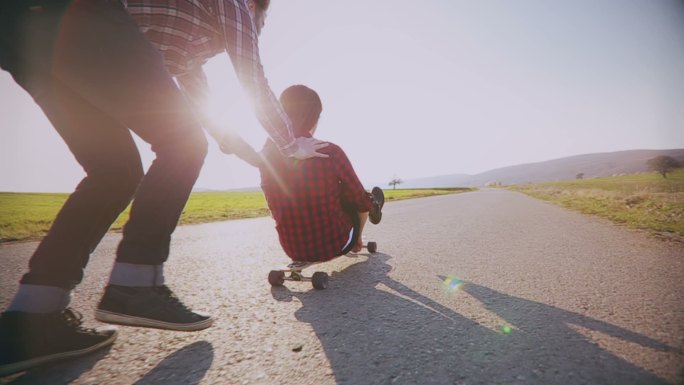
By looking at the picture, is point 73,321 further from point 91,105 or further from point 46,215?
point 46,215

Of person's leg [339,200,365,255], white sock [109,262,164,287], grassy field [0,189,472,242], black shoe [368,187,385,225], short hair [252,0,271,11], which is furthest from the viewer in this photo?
grassy field [0,189,472,242]

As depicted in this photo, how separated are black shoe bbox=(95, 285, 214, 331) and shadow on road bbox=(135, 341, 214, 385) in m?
0.10

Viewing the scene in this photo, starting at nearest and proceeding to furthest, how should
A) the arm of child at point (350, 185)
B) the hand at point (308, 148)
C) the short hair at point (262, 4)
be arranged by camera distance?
the short hair at point (262, 4), the hand at point (308, 148), the arm of child at point (350, 185)

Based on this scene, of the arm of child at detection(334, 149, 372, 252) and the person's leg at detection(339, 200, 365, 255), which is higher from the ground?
the arm of child at detection(334, 149, 372, 252)

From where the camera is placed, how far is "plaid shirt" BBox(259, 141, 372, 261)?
2.34 m

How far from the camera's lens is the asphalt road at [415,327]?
1165 millimetres

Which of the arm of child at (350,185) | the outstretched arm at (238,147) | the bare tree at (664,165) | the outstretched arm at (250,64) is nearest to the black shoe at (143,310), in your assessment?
the outstretched arm at (238,147)

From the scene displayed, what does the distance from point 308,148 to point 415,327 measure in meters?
1.37

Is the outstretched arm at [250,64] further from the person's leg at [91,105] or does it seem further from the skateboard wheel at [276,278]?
the skateboard wheel at [276,278]

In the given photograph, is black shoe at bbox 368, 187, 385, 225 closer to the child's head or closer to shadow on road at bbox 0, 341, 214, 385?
the child's head

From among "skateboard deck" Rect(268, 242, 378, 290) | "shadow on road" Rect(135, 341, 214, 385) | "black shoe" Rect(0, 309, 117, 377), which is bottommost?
"shadow on road" Rect(135, 341, 214, 385)

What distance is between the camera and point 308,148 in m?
2.14

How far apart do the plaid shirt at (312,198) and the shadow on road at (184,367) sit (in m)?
1.15

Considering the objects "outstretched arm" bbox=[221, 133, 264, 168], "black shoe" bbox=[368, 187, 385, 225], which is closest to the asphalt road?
"black shoe" bbox=[368, 187, 385, 225]
